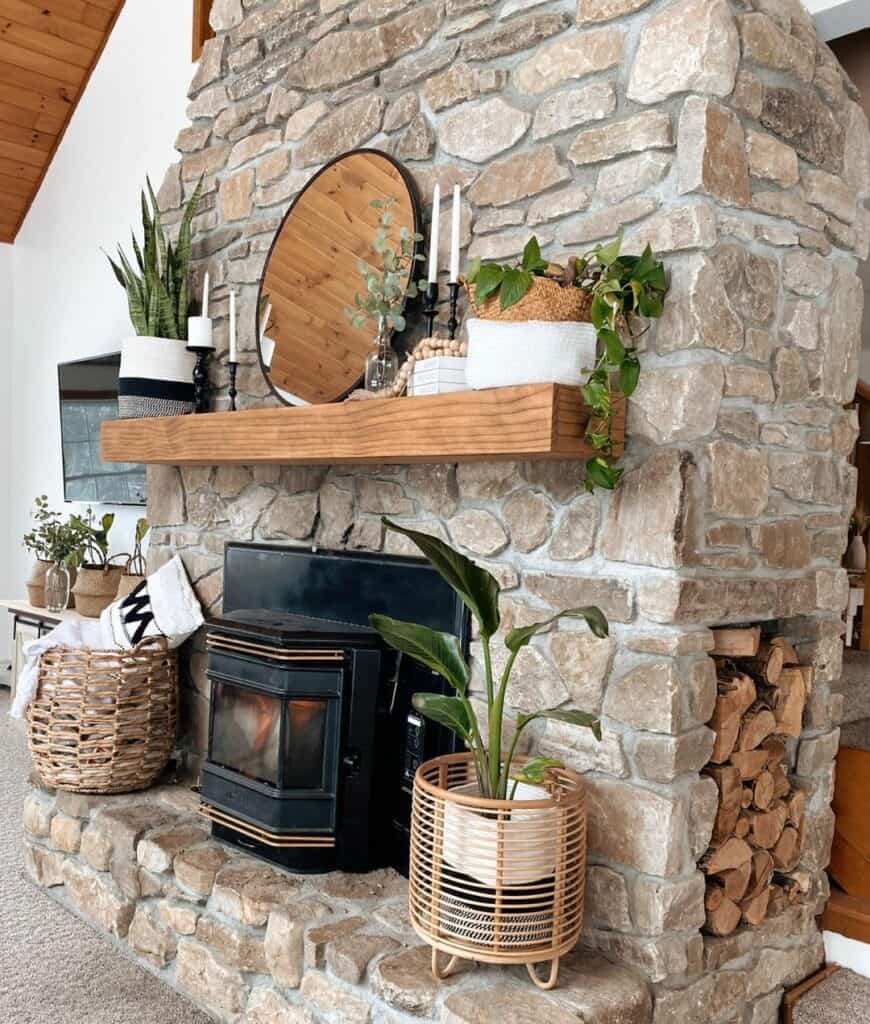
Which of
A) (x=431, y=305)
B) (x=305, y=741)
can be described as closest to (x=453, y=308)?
(x=431, y=305)

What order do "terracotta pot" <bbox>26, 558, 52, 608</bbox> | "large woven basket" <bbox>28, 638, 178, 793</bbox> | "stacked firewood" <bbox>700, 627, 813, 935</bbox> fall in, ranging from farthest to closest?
"terracotta pot" <bbox>26, 558, 52, 608</bbox> → "large woven basket" <bbox>28, 638, 178, 793</bbox> → "stacked firewood" <bbox>700, 627, 813, 935</bbox>

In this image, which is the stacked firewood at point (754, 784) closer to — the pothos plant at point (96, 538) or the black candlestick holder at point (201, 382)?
the black candlestick holder at point (201, 382)

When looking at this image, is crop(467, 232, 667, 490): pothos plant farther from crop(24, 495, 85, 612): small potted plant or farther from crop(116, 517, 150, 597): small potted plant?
crop(24, 495, 85, 612): small potted plant

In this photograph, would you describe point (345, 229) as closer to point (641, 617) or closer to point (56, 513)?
point (641, 617)

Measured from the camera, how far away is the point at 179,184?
3.30 m

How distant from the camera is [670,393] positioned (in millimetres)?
1823

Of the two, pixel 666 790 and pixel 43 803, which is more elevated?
pixel 666 790

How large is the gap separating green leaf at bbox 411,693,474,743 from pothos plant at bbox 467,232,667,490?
1.61ft

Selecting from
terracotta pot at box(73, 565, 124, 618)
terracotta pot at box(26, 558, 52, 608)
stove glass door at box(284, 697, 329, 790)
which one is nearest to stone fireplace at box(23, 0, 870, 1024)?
stove glass door at box(284, 697, 329, 790)

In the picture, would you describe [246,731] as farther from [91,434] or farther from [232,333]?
[91,434]

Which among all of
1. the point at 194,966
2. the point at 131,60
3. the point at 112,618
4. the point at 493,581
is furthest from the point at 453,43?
the point at 131,60

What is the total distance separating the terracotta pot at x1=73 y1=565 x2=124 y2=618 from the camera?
14.6ft

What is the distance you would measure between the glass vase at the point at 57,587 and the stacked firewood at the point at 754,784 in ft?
12.0

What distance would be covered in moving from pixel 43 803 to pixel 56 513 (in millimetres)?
2750
